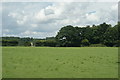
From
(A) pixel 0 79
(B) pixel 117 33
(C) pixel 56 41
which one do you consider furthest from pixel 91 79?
(C) pixel 56 41

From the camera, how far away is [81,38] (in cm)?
7906

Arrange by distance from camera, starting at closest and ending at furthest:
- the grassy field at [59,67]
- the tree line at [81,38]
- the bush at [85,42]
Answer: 1. the grassy field at [59,67]
2. the tree line at [81,38]
3. the bush at [85,42]

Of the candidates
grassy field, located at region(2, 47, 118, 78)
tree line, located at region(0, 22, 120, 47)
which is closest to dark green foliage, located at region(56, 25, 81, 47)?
tree line, located at region(0, 22, 120, 47)

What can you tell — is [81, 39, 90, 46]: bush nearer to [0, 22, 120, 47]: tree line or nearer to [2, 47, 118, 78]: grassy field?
Result: [0, 22, 120, 47]: tree line

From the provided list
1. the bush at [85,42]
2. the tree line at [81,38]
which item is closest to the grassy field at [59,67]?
the tree line at [81,38]

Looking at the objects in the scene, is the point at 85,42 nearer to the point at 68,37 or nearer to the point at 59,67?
the point at 68,37

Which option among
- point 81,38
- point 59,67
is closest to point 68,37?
point 81,38

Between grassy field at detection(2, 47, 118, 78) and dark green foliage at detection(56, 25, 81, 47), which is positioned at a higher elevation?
dark green foliage at detection(56, 25, 81, 47)

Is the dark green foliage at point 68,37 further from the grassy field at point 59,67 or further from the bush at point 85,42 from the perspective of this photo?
the grassy field at point 59,67

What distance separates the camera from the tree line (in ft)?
238

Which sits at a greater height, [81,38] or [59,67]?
[81,38]

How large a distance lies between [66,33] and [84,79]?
71542 millimetres

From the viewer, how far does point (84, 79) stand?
334 inches

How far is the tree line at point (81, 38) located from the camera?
72.6m
